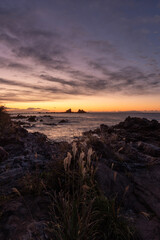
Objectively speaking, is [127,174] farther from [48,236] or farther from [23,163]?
[23,163]

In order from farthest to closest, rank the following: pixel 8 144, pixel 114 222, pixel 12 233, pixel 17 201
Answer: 1. pixel 8 144
2. pixel 17 201
3. pixel 114 222
4. pixel 12 233

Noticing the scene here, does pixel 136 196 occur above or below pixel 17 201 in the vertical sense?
below

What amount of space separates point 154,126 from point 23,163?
22.6 metres

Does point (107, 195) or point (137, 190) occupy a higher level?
point (107, 195)

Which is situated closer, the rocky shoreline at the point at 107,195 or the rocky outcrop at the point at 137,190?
the rocky shoreline at the point at 107,195

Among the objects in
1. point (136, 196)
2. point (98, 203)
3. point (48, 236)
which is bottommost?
point (136, 196)

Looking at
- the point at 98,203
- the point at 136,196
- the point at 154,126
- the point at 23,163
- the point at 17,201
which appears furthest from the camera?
the point at 154,126

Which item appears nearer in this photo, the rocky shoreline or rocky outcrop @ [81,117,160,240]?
the rocky shoreline

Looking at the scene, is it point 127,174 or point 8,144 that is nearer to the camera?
point 127,174

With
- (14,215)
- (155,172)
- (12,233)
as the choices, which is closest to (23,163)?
(14,215)

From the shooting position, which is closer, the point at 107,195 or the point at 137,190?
the point at 107,195

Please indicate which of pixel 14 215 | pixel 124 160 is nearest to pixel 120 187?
pixel 124 160

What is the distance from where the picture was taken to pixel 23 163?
6.60m

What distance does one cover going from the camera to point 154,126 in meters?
23.8
